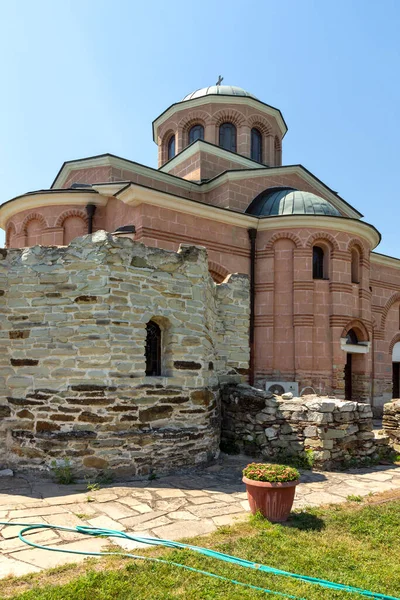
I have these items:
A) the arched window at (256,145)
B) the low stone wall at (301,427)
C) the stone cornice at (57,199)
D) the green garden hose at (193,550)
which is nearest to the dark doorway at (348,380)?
the low stone wall at (301,427)

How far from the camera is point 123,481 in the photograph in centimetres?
631

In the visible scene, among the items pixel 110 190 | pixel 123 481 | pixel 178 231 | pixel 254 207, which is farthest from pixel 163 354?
pixel 254 207

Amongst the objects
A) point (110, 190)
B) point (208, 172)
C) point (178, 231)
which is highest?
point (208, 172)

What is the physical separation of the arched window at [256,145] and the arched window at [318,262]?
5.84 metres

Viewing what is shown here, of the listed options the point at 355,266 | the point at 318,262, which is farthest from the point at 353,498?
the point at 355,266

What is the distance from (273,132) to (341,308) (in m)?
8.41

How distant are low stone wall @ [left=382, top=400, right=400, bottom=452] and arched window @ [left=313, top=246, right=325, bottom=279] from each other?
17.6ft

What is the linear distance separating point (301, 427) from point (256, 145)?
13883 mm

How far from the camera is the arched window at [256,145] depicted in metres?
18.7

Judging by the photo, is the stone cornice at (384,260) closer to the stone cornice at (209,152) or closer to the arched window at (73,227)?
the stone cornice at (209,152)

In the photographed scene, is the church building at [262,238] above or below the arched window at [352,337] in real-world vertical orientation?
above

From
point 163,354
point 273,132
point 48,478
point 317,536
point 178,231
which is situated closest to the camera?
point 317,536

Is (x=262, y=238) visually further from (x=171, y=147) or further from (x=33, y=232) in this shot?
(x=171, y=147)

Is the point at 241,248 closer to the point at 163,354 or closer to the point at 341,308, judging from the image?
the point at 341,308
